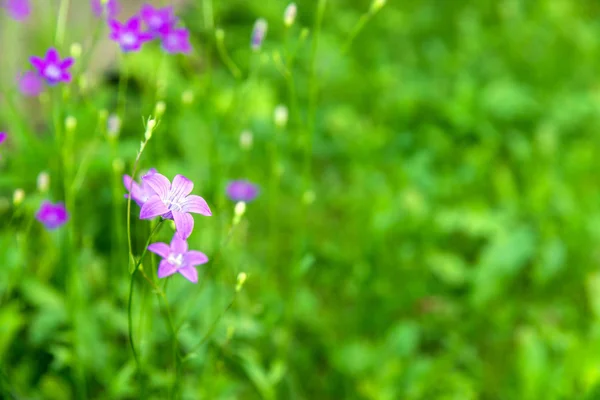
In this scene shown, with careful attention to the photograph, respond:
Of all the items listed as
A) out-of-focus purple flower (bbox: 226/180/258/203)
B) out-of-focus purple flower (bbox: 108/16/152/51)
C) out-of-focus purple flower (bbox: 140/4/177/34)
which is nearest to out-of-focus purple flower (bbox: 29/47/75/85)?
out-of-focus purple flower (bbox: 108/16/152/51)

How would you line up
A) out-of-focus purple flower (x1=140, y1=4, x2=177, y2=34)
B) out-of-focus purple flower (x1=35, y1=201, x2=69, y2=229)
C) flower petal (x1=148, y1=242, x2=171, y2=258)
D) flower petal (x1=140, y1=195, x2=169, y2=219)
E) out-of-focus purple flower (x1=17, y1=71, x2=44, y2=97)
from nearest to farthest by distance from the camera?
flower petal (x1=140, y1=195, x2=169, y2=219) → flower petal (x1=148, y1=242, x2=171, y2=258) → out-of-focus purple flower (x1=140, y1=4, x2=177, y2=34) → out-of-focus purple flower (x1=35, y1=201, x2=69, y2=229) → out-of-focus purple flower (x1=17, y1=71, x2=44, y2=97)

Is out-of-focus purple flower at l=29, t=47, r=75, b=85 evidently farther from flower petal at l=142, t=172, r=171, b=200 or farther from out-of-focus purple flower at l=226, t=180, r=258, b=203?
out-of-focus purple flower at l=226, t=180, r=258, b=203

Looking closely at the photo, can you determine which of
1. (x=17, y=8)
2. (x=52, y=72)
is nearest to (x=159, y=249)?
(x=52, y=72)

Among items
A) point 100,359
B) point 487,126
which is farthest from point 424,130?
point 100,359

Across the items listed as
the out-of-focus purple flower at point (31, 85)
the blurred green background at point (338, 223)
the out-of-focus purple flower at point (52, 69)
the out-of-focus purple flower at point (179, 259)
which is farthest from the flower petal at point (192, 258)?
the out-of-focus purple flower at point (31, 85)

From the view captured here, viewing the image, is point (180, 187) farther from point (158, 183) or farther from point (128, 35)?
point (128, 35)

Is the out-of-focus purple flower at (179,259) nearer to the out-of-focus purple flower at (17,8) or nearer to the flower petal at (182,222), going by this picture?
the flower petal at (182,222)

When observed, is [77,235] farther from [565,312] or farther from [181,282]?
[565,312]
